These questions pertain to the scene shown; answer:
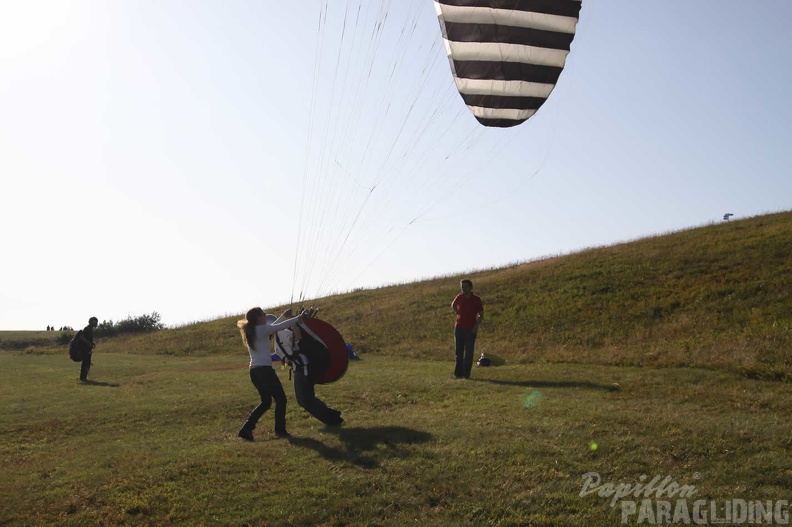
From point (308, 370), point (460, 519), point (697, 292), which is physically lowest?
point (460, 519)

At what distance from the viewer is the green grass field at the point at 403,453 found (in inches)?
323

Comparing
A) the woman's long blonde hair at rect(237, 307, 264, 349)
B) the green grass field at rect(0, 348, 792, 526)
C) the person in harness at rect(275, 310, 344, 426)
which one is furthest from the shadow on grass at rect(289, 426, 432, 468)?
the woman's long blonde hair at rect(237, 307, 264, 349)

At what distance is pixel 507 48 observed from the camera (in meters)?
15.0

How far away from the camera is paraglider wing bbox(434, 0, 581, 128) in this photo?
48.4 ft

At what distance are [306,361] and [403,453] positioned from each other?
2955 millimetres

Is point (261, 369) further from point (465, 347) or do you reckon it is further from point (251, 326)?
point (465, 347)

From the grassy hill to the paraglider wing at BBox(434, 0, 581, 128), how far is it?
8.94m

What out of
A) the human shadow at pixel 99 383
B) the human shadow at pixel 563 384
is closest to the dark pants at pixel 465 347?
the human shadow at pixel 563 384

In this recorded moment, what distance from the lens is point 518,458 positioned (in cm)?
955

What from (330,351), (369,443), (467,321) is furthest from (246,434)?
(467,321)

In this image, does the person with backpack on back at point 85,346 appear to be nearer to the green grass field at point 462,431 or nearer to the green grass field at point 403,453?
the green grass field at point 462,431

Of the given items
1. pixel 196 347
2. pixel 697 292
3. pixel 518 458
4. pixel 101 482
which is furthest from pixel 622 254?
pixel 101 482

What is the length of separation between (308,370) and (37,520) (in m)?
4.94

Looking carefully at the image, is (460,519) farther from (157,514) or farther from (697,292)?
(697,292)
